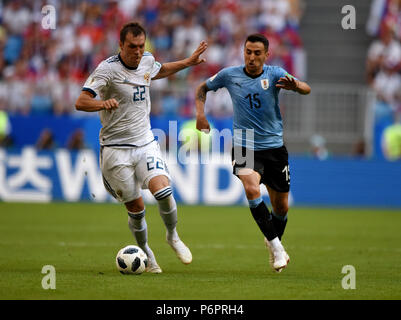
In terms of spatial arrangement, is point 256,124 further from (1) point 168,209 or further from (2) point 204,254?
(2) point 204,254

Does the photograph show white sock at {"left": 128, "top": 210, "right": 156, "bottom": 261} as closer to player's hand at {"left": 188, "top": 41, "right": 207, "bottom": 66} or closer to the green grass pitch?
the green grass pitch

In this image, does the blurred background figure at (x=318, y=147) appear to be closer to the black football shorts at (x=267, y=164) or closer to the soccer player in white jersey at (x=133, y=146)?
the black football shorts at (x=267, y=164)

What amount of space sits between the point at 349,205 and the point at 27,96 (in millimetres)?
8901

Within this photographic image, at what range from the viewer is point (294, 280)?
9031 millimetres

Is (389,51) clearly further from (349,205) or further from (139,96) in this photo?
(139,96)

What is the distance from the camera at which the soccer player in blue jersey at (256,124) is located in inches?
388

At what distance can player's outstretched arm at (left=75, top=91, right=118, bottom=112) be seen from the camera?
8797mm

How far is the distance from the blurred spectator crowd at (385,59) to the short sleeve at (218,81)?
41.4 feet

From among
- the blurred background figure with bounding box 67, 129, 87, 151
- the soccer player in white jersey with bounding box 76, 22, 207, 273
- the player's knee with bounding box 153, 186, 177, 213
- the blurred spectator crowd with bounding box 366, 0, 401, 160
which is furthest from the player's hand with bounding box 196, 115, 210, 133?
the blurred spectator crowd with bounding box 366, 0, 401, 160

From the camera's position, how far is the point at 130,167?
32.2ft

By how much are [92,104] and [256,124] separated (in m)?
2.18

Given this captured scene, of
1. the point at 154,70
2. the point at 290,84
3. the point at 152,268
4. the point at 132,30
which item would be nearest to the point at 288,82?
the point at 290,84

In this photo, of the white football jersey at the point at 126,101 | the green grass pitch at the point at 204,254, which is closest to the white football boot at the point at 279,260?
the green grass pitch at the point at 204,254

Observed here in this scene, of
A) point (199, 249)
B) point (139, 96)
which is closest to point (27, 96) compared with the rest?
point (199, 249)
